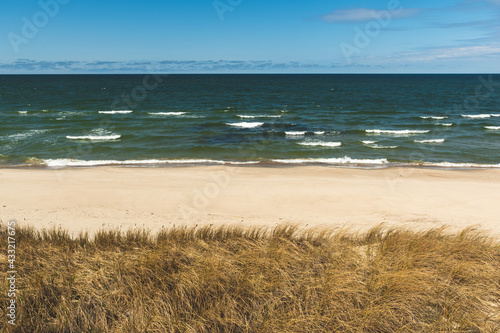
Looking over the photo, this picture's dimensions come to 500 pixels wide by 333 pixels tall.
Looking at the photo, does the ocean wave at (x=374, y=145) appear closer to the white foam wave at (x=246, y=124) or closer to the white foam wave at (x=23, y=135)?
the white foam wave at (x=246, y=124)

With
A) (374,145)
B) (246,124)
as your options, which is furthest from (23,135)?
(374,145)

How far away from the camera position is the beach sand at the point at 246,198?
966 cm

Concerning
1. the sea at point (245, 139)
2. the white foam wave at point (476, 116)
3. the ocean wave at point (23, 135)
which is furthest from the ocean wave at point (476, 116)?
A: the ocean wave at point (23, 135)

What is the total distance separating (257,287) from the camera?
15.7 ft

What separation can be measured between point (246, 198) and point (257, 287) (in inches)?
271

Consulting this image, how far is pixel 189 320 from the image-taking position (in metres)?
4.29

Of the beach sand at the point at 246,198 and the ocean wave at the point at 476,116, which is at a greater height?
the ocean wave at the point at 476,116

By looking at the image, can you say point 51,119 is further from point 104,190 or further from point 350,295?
point 350,295

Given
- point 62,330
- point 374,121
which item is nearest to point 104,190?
point 62,330

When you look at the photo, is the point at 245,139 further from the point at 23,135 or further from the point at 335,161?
the point at 23,135

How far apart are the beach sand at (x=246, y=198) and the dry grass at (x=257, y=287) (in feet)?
7.64

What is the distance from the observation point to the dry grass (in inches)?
165

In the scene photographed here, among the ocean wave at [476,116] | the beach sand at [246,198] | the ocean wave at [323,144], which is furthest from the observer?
the ocean wave at [476,116]

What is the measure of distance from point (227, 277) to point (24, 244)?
172 inches
